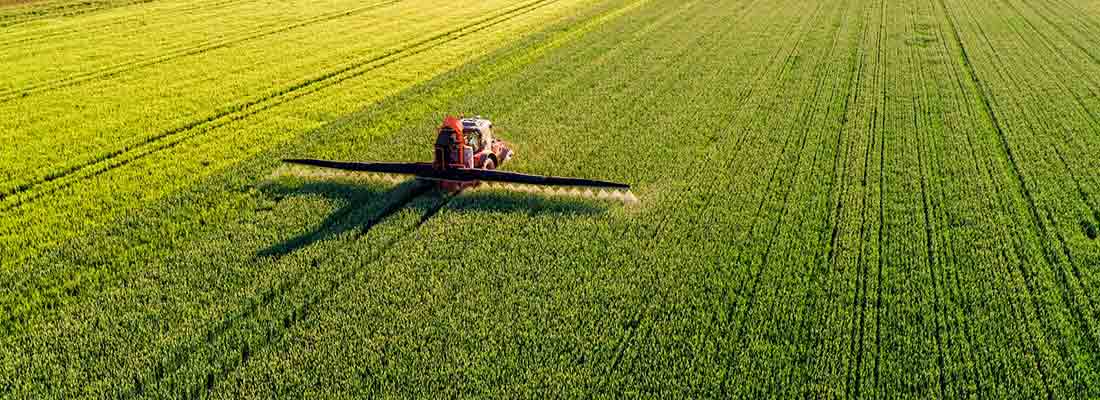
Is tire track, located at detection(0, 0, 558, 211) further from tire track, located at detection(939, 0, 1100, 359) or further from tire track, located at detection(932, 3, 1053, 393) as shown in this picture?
tire track, located at detection(939, 0, 1100, 359)

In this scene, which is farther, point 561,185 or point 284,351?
point 561,185

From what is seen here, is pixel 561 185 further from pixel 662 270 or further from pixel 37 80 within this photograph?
pixel 37 80

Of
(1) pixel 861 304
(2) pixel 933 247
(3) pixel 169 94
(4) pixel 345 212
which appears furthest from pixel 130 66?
(2) pixel 933 247

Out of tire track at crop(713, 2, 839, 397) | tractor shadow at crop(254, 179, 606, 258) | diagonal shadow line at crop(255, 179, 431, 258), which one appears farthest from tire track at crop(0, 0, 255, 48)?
tire track at crop(713, 2, 839, 397)

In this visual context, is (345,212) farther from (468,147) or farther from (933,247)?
(933,247)

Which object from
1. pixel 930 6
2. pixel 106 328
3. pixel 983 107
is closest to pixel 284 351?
pixel 106 328

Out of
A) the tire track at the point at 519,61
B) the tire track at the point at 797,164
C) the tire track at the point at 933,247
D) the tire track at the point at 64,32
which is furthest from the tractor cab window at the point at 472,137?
the tire track at the point at 64,32
